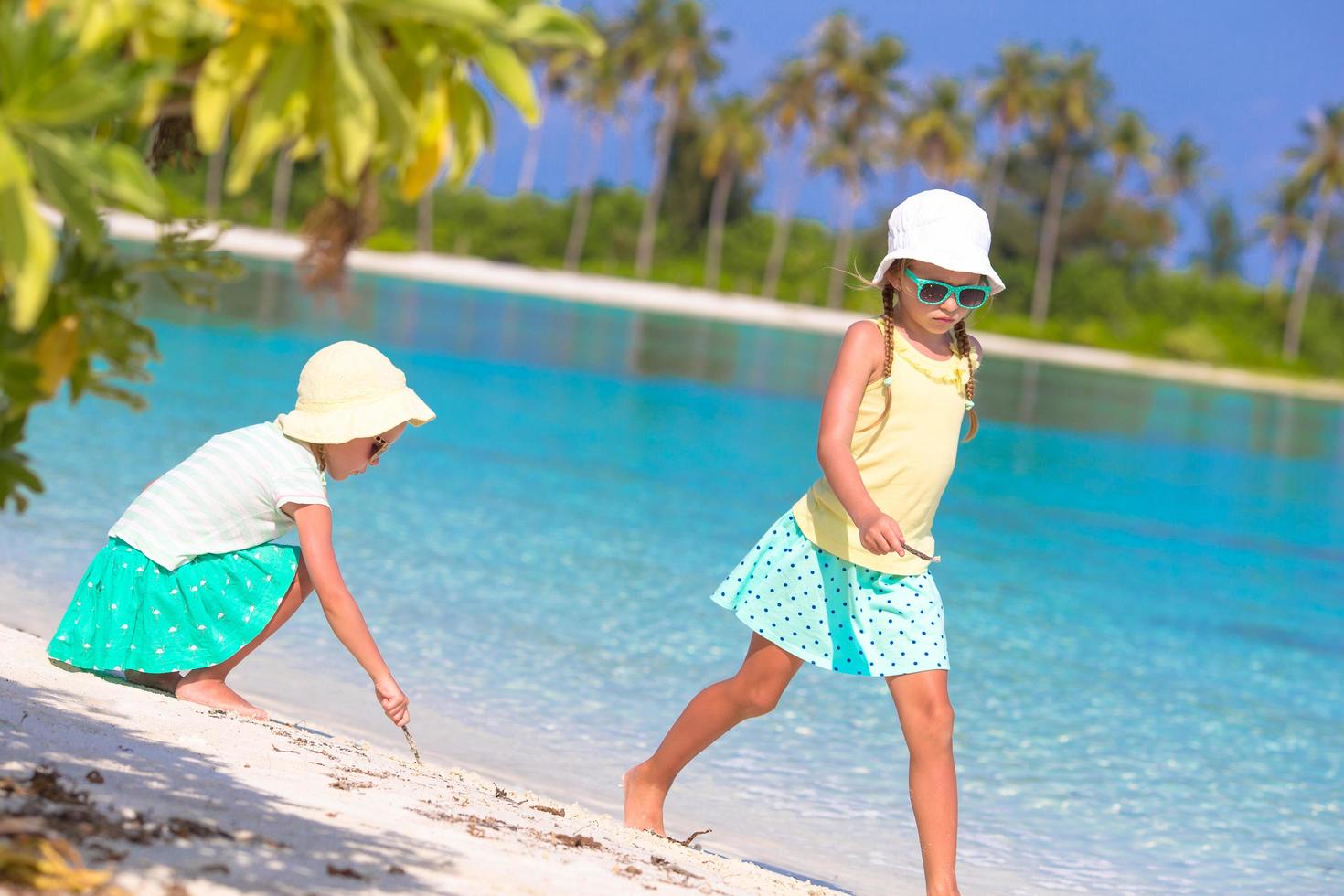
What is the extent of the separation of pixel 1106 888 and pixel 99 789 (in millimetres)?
2920

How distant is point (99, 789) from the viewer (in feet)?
8.66

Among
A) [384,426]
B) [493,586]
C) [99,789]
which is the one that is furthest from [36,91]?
[493,586]

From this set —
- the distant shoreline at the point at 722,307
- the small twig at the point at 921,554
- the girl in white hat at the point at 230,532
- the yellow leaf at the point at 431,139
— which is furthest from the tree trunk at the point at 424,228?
the yellow leaf at the point at 431,139

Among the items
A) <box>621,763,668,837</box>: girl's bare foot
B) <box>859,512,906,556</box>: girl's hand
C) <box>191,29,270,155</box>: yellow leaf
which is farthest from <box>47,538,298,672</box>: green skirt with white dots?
<box>191,29,270,155</box>: yellow leaf

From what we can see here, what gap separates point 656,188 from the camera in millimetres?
67250

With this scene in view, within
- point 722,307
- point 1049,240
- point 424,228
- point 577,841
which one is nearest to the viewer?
point 577,841

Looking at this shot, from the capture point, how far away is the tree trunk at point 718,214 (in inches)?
2628

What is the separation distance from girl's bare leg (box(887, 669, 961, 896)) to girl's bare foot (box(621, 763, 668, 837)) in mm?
776

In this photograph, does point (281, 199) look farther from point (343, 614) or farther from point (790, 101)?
point (343, 614)

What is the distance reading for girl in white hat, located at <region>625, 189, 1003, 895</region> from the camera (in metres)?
3.47

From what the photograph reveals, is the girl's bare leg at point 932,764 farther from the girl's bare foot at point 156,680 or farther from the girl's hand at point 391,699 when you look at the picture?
the girl's bare foot at point 156,680

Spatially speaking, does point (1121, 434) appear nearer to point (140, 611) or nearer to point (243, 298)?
point (243, 298)

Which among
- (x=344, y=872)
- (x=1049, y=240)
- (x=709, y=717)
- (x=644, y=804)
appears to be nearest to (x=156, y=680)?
(x=644, y=804)

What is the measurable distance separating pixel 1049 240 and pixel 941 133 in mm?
6858
